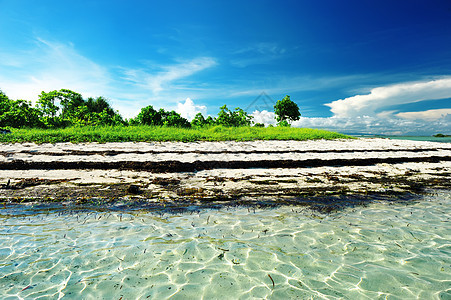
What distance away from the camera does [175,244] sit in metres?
3.79

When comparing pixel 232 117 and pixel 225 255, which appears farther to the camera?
pixel 232 117

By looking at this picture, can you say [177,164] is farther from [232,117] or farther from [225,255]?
[232,117]

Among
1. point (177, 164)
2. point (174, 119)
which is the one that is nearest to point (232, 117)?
point (174, 119)

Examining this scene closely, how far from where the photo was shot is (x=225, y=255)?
352 centimetres

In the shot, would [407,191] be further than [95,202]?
Yes

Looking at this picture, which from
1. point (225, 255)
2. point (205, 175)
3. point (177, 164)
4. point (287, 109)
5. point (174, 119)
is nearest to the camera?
point (225, 255)

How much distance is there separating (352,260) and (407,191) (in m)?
4.63

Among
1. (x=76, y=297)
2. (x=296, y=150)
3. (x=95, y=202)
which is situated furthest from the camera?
(x=296, y=150)

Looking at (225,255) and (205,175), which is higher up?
(205,175)

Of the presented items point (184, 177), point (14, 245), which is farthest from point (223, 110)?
point (14, 245)

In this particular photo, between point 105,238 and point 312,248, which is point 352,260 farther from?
point 105,238

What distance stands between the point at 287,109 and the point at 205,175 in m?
39.6

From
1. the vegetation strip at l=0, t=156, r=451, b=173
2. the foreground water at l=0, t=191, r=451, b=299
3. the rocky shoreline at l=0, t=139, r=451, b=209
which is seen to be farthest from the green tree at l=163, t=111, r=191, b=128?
the foreground water at l=0, t=191, r=451, b=299

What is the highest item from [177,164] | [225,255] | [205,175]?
[177,164]
